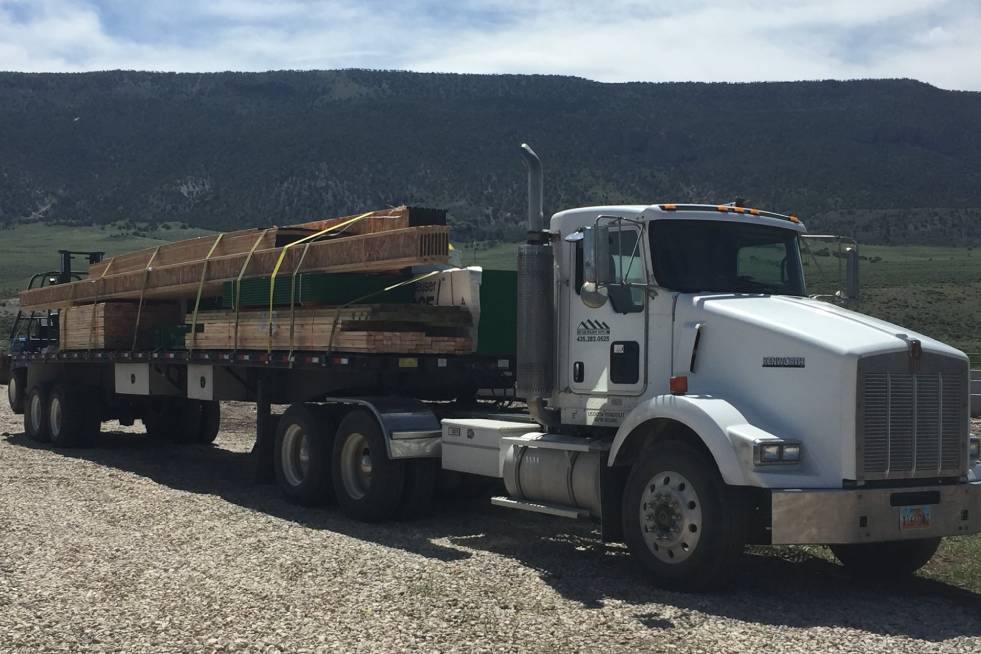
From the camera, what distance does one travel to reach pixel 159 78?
13375 cm

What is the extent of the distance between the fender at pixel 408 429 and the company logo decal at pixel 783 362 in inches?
154

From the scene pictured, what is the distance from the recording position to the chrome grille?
7707mm

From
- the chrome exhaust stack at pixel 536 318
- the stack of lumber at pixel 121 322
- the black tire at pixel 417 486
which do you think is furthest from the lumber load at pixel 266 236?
the black tire at pixel 417 486

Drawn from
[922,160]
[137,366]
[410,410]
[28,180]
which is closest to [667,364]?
[410,410]

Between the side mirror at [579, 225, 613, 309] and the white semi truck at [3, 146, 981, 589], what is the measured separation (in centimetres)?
2

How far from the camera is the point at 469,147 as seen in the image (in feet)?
335

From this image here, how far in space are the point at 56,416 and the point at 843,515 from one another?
1422 centimetres

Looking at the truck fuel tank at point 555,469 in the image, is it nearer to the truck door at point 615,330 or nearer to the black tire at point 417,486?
the truck door at point 615,330

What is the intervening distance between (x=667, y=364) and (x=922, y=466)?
1966mm

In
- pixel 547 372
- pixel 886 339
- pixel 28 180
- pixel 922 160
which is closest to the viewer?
pixel 886 339

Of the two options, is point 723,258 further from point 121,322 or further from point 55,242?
point 55,242

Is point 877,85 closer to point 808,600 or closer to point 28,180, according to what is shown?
point 28,180

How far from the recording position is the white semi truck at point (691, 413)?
25.3 ft

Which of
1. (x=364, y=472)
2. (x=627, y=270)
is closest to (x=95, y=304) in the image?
(x=364, y=472)
